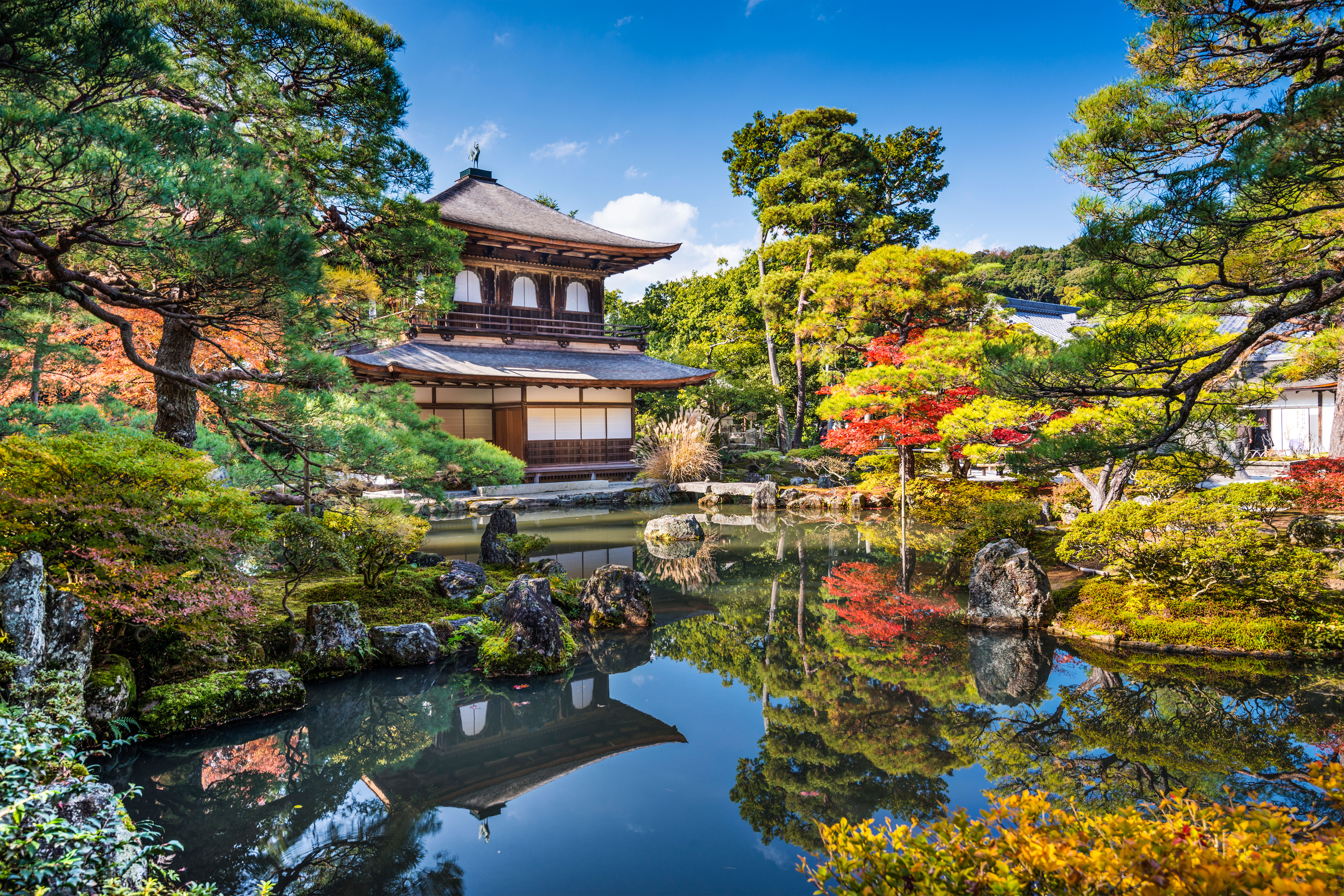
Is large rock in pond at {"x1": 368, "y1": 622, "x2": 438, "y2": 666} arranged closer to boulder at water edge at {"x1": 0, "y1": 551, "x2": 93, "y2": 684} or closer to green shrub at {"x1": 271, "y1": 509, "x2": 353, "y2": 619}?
green shrub at {"x1": 271, "y1": 509, "x2": 353, "y2": 619}

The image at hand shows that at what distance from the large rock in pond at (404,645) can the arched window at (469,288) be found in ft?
33.7

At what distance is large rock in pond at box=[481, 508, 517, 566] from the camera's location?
761 cm

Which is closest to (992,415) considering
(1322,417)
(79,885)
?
(79,885)

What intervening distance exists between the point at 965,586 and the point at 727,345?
534 inches

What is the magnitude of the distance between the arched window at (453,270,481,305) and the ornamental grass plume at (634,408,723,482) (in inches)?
191

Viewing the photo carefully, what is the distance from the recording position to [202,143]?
3.30 metres

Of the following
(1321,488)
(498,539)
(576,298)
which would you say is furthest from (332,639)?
(576,298)

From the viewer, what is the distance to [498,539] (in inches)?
308

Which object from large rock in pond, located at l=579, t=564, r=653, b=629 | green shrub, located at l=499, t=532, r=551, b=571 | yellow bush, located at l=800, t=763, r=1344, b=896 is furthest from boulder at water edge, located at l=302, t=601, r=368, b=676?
yellow bush, located at l=800, t=763, r=1344, b=896

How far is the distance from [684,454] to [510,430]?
12.3ft

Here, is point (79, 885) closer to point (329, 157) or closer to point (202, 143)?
point (202, 143)

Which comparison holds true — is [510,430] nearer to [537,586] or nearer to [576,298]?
[576,298]

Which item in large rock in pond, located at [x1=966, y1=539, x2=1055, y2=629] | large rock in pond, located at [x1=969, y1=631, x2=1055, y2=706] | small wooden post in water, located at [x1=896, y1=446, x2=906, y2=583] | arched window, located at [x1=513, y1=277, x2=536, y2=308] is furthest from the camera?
arched window, located at [x1=513, y1=277, x2=536, y2=308]

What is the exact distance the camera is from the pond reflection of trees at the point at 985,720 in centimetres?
305
